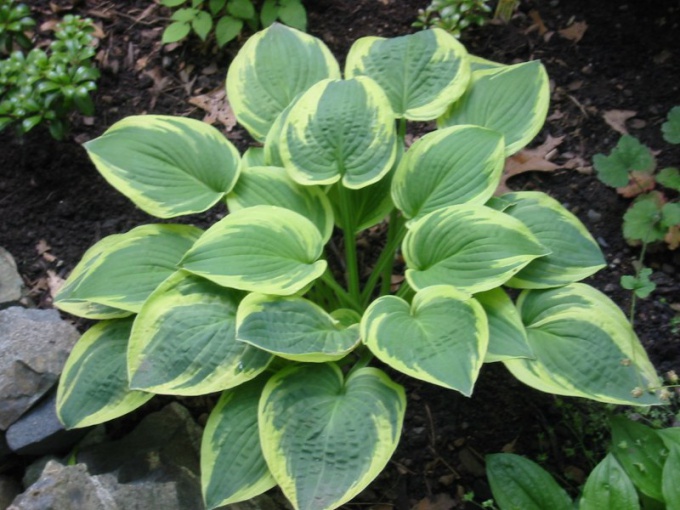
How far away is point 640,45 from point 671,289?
995 millimetres

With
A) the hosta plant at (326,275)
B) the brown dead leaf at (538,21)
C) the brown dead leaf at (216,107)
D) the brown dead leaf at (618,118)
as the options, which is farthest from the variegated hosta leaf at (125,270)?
the brown dead leaf at (538,21)

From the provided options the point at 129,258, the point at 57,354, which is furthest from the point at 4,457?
the point at 129,258

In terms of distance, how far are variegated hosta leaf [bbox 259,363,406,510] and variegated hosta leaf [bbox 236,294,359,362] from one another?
10 cm

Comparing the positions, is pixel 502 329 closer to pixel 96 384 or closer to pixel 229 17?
pixel 96 384

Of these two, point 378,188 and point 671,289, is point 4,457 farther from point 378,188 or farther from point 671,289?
point 671,289

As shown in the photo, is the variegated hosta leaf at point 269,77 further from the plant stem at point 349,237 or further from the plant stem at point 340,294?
the plant stem at point 340,294

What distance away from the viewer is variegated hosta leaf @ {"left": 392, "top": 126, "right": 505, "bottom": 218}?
1.84 metres

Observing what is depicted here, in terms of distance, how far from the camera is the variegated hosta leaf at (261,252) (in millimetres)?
1709

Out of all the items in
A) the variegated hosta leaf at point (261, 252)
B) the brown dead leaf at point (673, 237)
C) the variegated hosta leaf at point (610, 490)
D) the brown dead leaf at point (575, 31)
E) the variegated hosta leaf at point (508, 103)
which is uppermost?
the variegated hosta leaf at point (508, 103)

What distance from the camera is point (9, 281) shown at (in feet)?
7.32

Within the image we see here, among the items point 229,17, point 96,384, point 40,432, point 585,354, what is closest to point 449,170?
point 585,354

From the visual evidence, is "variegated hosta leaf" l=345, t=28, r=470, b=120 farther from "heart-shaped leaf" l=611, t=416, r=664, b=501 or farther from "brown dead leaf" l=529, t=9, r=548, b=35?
"heart-shaped leaf" l=611, t=416, r=664, b=501

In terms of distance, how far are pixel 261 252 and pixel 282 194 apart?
0.86 ft

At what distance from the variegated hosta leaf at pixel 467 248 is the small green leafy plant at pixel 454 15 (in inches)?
41.3
